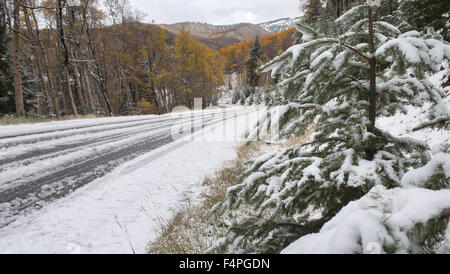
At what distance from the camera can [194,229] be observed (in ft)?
7.88

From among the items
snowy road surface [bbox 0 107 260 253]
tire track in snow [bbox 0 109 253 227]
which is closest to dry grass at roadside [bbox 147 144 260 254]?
snowy road surface [bbox 0 107 260 253]

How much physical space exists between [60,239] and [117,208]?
705 millimetres

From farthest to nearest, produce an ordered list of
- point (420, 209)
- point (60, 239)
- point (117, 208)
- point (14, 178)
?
point (14, 178) < point (117, 208) < point (60, 239) < point (420, 209)

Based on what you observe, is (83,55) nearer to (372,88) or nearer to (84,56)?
(84,56)

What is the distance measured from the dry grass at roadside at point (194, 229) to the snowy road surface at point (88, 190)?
17cm

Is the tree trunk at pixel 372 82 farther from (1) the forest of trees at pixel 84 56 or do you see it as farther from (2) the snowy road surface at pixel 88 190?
(1) the forest of trees at pixel 84 56

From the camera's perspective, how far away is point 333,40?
1438 millimetres

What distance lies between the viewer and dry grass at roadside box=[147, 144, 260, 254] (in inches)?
78.1

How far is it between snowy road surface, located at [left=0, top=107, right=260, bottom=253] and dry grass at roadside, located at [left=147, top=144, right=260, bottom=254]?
0.17m

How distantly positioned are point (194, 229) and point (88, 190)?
5.82 feet

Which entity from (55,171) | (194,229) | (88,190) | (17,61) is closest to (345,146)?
(194,229)

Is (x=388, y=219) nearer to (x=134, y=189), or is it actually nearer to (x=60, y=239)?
(x=60, y=239)

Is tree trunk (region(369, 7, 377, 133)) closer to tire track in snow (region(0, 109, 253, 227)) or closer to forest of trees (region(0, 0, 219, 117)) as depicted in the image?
tire track in snow (region(0, 109, 253, 227))
